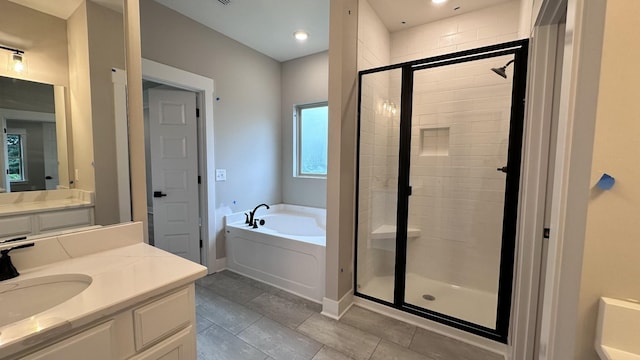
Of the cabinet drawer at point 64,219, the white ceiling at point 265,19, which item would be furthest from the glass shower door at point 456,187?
the cabinet drawer at point 64,219

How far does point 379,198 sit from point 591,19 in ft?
6.75

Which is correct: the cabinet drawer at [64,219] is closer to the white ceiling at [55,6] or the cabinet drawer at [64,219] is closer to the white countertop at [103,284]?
the white countertop at [103,284]

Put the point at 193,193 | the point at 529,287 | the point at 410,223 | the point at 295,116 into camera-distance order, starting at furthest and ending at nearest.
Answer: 1. the point at 295,116
2. the point at 193,193
3. the point at 410,223
4. the point at 529,287

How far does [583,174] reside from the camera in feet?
1.94

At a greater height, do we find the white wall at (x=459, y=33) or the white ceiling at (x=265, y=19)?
the white ceiling at (x=265, y=19)

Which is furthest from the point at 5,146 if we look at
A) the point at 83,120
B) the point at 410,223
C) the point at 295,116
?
the point at 295,116

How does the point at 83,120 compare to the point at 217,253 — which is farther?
the point at 217,253

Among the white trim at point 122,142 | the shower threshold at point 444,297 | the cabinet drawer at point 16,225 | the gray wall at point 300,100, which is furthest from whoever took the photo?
the gray wall at point 300,100

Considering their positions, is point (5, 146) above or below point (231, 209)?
above

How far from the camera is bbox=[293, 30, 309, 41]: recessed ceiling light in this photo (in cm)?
291

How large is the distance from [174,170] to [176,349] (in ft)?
7.46

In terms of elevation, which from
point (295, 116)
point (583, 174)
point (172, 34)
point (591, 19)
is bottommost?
point (583, 174)

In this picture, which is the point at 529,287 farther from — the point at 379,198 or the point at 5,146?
the point at 5,146

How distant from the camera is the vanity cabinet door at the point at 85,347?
0.68 meters
